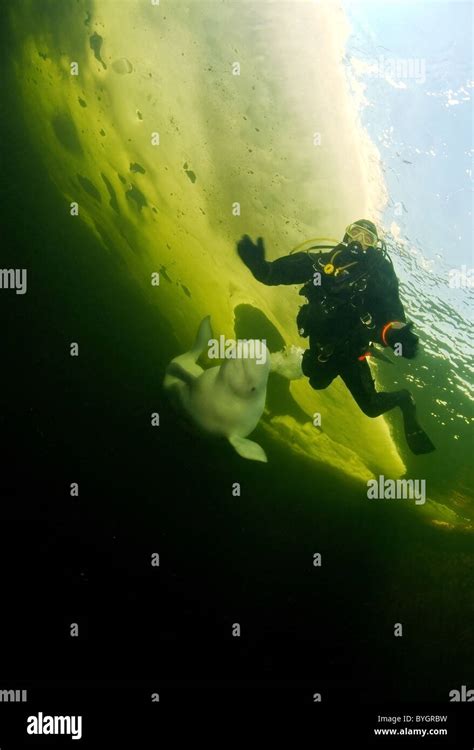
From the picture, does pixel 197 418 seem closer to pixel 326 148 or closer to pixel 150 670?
pixel 150 670

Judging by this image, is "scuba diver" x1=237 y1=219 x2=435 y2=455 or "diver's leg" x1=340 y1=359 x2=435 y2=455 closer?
"scuba diver" x1=237 y1=219 x2=435 y2=455

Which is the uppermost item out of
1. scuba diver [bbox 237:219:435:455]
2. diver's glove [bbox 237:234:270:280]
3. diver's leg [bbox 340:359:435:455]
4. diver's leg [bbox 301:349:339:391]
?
diver's glove [bbox 237:234:270:280]

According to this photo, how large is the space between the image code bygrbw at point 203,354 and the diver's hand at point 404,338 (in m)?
0.61

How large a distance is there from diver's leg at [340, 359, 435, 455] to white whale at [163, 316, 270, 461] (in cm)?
116

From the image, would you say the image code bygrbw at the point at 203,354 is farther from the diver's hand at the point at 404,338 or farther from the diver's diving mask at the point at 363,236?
the diver's hand at the point at 404,338

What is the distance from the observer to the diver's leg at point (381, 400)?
5680 mm

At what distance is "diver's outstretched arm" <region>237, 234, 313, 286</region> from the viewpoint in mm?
5332

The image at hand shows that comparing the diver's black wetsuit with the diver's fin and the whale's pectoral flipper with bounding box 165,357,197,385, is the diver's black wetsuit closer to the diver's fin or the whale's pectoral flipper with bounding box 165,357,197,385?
the diver's fin

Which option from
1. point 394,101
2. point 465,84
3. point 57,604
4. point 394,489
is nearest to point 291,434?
point 394,489

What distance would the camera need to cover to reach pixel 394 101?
22.9ft

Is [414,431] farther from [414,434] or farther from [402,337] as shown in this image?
[402,337]

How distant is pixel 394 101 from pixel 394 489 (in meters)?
6.77

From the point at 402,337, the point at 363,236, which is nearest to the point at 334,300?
the point at 363,236

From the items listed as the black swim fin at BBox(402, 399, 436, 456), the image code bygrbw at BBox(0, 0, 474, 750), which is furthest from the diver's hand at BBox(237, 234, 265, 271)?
the black swim fin at BBox(402, 399, 436, 456)
